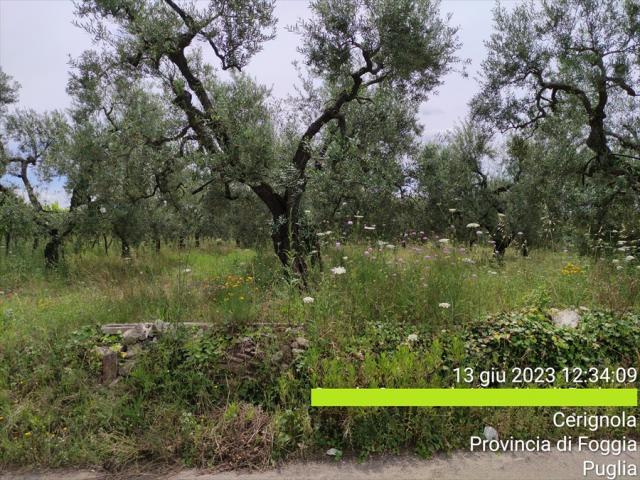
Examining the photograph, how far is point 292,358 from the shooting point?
3621mm

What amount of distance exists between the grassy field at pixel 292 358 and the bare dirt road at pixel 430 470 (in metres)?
0.11

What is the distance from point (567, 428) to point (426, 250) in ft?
8.95

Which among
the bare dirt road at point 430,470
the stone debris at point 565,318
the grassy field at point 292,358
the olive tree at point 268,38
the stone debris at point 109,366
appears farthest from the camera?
the olive tree at point 268,38

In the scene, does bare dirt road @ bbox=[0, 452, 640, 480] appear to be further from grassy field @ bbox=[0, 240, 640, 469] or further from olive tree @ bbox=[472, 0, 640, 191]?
olive tree @ bbox=[472, 0, 640, 191]

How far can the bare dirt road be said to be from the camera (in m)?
2.78

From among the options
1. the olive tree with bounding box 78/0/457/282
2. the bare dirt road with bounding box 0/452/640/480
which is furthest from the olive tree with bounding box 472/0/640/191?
the bare dirt road with bounding box 0/452/640/480

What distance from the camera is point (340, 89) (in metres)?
8.85

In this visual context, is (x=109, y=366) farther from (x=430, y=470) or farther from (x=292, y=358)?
(x=430, y=470)

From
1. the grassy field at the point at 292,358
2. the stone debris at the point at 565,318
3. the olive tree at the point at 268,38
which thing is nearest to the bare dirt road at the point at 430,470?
the grassy field at the point at 292,358

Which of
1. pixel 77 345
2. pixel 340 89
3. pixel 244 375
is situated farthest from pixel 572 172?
pixel 77 345

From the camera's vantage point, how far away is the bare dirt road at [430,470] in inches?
109

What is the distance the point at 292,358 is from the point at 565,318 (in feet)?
9.53

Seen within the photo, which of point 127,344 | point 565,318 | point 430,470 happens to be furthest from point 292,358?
point 565,318

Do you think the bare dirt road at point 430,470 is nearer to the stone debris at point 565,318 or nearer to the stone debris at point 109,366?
the stone debris at point 109,366
